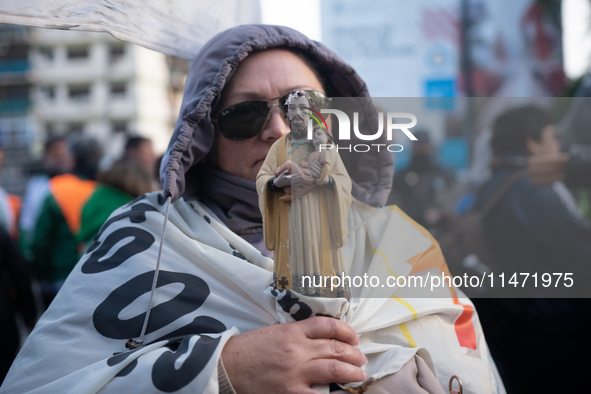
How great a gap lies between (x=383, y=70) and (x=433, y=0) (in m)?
1.35

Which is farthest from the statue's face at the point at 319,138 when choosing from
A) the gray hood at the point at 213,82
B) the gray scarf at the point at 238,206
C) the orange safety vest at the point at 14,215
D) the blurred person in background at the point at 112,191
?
the orange safety vest at the point at 14,215

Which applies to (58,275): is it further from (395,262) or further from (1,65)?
(1,65)

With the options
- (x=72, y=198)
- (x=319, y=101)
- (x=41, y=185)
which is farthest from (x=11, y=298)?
(x=319, y=101)

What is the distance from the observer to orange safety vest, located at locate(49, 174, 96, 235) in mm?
3814

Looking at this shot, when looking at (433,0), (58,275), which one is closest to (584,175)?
(433,0)

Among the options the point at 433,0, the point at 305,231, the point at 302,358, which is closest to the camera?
the point at 305,231

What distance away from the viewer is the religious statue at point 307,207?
100 centimetres

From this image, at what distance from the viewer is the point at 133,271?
1488mm

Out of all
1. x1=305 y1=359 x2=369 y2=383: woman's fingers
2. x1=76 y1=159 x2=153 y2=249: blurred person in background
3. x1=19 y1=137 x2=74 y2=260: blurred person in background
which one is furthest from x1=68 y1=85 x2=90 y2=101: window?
x1=305 y1=359 x2=369 y2=383: woman's fingers

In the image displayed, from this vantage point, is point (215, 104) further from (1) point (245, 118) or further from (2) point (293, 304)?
(2) point (293, 304)

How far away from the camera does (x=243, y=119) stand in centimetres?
152

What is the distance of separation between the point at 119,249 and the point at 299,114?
905 mm

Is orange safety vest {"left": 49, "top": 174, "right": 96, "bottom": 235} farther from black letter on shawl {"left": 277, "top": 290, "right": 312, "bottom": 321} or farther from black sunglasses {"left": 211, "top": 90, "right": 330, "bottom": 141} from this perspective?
black letter on shawl {"left": 277, "top": 290, "right": 312, "bottom": 321}

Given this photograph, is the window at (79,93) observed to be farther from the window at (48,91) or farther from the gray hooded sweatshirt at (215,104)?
the gray hooded sweatshirt at (215,104)
